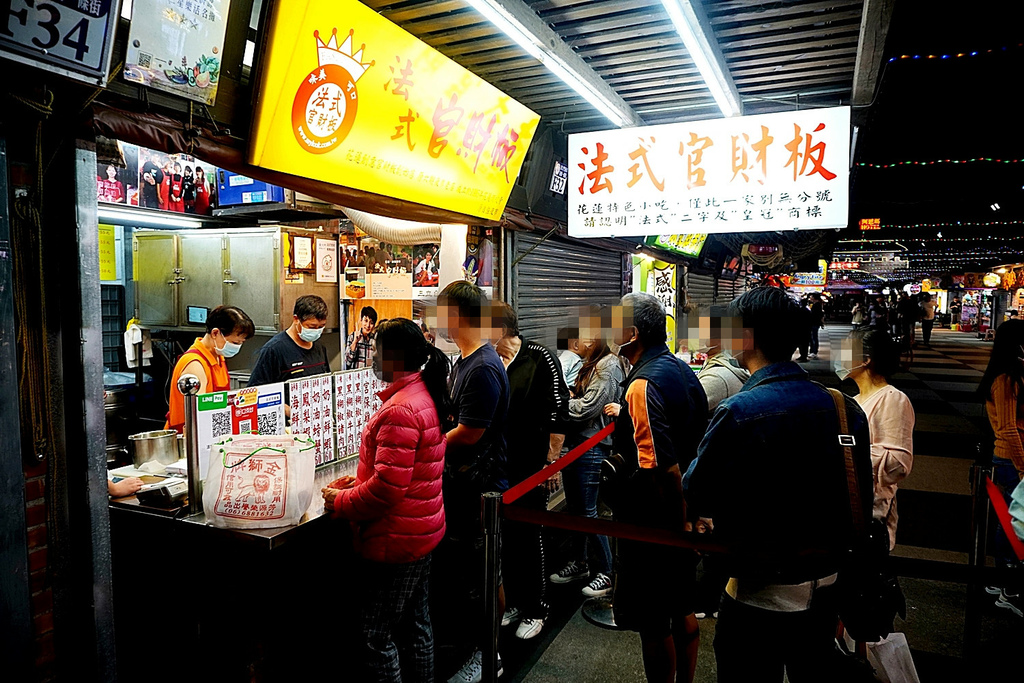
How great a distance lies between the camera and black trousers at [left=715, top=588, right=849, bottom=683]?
8.75 feet

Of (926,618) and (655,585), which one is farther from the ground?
(655,585)

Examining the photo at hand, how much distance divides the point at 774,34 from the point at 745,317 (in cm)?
348

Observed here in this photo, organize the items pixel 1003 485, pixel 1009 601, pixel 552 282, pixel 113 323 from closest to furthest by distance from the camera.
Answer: pixel 1009 601 < pixel 1003 485 < pixel 113 323 < pixel 552 282

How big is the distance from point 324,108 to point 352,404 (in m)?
2.27

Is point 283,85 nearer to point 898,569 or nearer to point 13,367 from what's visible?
point 13,367

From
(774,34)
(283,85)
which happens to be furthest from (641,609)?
(774,34)

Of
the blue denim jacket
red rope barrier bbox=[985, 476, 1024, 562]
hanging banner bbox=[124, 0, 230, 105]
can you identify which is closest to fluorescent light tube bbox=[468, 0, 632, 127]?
hanging banner bbox=[124, 0, 230, 105]

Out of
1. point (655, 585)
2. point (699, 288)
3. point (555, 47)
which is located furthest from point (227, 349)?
point (699, 288)

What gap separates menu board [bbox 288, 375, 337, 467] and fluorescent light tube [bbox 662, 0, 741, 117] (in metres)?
3.56

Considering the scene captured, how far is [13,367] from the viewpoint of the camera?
267 cm

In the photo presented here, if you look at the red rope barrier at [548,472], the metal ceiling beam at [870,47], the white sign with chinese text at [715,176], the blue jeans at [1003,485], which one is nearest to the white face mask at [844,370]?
the white sign with chinese text at [715,176]

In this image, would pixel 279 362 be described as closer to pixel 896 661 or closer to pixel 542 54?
pixel 542 54

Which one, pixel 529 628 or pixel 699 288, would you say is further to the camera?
pixel 699 288

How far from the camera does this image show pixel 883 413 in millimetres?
3963
